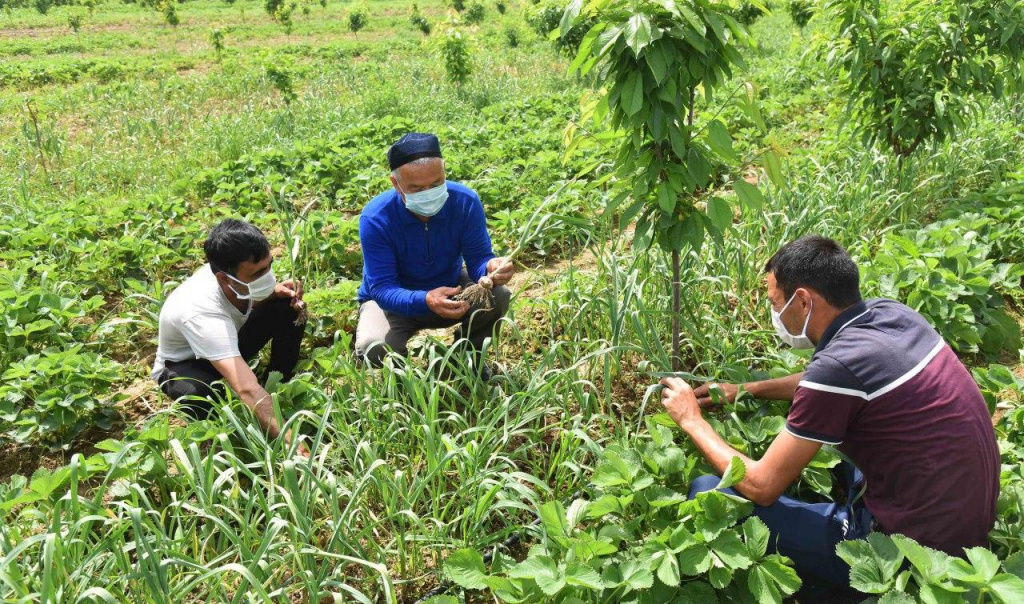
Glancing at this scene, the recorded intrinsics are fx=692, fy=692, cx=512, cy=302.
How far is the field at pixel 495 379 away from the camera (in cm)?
190

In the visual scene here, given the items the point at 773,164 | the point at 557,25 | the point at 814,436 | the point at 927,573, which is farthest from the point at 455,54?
the point at 927,573

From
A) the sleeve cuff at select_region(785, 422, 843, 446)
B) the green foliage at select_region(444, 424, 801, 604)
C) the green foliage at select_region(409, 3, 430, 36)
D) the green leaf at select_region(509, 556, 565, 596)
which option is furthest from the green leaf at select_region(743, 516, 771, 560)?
the green foliage at select_region(409, 3, 430, 36)

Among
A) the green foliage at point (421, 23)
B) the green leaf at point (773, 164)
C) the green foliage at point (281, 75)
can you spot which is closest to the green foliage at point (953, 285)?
the green leaf at point (773, 164)

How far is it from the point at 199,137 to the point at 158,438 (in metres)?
5.94

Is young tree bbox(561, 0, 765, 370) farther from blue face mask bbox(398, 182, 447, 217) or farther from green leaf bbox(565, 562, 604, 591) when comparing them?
green leaf bbox(565, 562, 604, 591)

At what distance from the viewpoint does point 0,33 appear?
2634 centimetres

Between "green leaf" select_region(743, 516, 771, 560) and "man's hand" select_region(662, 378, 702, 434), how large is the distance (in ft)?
1.35

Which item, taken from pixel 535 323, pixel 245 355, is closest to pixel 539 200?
pixel 535 323

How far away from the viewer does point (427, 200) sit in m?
3.09

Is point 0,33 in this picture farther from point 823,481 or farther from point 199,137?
point 823,481

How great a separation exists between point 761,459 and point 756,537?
23cm

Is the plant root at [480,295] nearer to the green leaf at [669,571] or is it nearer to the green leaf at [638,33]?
the green leaf at [638,33]

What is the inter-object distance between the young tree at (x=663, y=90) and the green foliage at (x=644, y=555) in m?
0.88

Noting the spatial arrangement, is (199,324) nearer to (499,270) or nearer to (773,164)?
(499,270)
